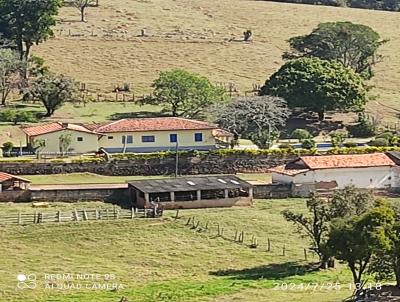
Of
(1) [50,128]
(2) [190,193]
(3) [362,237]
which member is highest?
(3) [362,237]

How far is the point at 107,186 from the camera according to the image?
200 feet

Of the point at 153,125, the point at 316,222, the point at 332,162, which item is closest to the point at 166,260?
the point at 316,222

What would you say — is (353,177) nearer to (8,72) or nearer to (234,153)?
(234,153)

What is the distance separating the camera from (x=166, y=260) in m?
46.2

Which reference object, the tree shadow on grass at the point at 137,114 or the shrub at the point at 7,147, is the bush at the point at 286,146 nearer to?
the tree shadow on grass at the point at 137,114

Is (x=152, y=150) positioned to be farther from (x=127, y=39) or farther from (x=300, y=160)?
(x=127, y=39)

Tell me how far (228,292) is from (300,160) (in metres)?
24.4

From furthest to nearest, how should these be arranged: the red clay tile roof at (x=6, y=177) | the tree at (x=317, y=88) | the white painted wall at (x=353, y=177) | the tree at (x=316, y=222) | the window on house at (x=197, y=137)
Answer: the tree at (x=317, y=88) < the window on house at (x=197, y=137) < the white painted wall at (x=353, y=177) < the red clay tile roof at (x=6, y=177) < the tree at (x=316, y=222)

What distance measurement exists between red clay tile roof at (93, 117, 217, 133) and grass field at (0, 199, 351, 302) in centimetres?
1682

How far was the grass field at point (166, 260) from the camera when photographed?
40375 mm

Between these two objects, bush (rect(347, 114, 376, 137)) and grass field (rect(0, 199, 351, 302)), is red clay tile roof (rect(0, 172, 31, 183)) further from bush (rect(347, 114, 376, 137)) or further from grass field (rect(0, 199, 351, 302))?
bush (rect(347, 114, 376, 137))

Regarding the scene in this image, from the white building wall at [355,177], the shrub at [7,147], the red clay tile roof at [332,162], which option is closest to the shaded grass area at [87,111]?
the shrub at [7,147]

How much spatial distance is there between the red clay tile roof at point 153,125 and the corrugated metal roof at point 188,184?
11537mm

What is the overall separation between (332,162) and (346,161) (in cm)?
107
